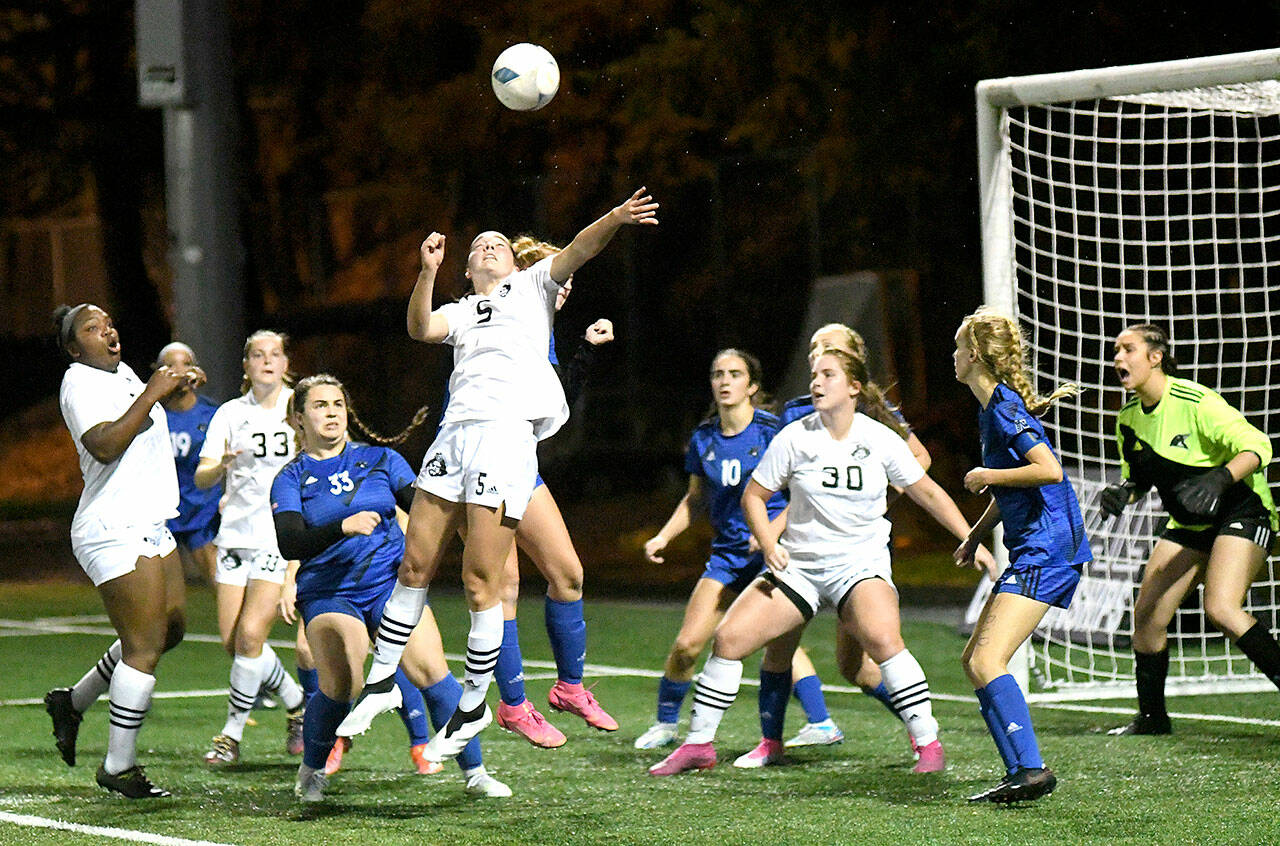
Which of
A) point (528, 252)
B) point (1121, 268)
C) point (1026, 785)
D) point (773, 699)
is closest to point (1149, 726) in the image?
point (773, 699)

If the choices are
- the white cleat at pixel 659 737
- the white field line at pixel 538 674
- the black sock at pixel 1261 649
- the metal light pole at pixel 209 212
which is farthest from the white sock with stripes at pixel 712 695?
the metal light pole at pixel 209 212

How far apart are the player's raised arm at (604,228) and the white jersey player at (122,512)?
5.00 feet

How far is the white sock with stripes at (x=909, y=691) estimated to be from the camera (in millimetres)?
7152

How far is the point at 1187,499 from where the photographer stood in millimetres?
8102

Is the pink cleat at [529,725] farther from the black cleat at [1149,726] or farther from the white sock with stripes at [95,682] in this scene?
the black cleat at [1149,726]

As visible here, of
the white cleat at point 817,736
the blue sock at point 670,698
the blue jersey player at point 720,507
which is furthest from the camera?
the white cleat at point 817,736

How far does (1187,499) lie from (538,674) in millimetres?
4509

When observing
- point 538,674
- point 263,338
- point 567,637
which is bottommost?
point 538,674

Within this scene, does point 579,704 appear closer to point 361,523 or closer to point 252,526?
point 361,523

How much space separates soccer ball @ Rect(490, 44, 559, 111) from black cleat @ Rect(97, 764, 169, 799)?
9.72 feet

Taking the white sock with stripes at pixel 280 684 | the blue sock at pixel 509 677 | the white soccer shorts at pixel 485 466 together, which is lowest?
the white sock with stripes at pixel 280 684

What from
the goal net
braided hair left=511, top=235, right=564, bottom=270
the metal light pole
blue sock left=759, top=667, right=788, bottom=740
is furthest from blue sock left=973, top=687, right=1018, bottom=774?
the metal light pole

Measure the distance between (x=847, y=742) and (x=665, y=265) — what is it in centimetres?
1573

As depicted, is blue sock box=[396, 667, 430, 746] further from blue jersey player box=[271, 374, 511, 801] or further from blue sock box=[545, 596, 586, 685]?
blue sock box=[545, 596, 586, 685]
